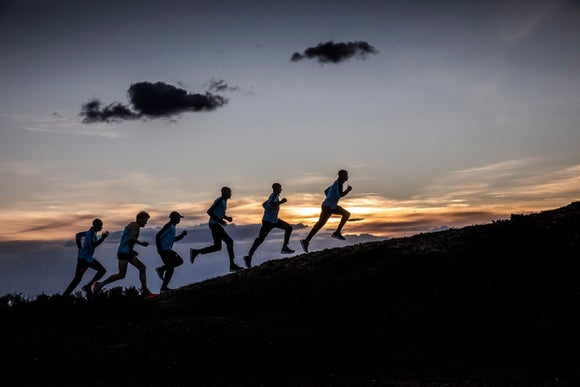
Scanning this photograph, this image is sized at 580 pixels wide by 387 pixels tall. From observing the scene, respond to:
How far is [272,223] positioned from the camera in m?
18.8

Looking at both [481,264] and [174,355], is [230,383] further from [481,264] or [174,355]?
[481,264]

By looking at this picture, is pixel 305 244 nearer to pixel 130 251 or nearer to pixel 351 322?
pixel 130 251

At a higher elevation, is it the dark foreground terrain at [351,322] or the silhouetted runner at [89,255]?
the silhouetted runner at [89,255]

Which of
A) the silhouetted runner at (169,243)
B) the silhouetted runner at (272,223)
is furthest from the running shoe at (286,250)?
the silhouetted runner at (169,243)

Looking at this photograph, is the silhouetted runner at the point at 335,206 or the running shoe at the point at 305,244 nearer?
the silhouetted runner at the point at 335,206

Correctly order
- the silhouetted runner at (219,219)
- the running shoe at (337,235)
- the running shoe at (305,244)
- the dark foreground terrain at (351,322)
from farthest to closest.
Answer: the running shoe at (305,244), the running shoe at (337,235), the silhouetted runner at (219,219), the dark foreground terrain at (351,322)

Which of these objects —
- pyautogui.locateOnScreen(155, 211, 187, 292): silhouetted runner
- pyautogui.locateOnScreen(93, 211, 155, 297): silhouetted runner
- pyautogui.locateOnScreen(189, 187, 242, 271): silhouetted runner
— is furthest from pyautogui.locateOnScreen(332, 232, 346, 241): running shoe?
pyautogui.locateOnScreen(93, 211, 155, 297): silhouetted runner

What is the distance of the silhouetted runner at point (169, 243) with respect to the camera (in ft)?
56.8

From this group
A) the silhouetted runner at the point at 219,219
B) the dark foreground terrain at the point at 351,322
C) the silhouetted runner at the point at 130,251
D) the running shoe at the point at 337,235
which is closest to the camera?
the dark foreground terrain at the point at 351,322

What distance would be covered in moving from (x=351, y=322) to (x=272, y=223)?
238 inches

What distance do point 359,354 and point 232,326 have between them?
342 cm

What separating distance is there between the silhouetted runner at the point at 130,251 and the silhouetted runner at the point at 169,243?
69 centimetres

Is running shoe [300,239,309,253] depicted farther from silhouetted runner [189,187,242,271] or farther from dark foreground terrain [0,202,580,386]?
silhouetted runner [189,187,242,271]

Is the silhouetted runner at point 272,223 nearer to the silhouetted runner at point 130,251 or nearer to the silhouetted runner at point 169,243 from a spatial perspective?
the silhouetted runner at point 169,243
